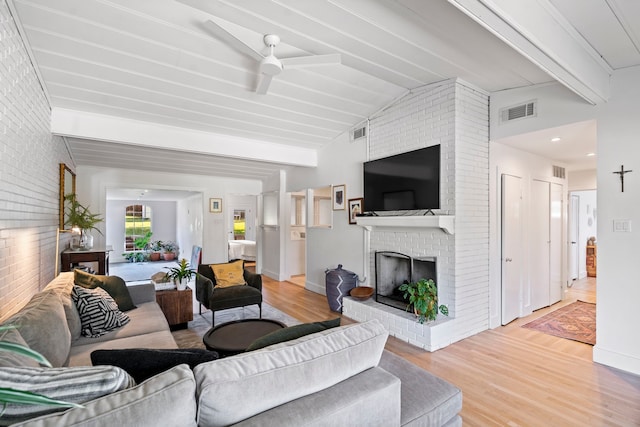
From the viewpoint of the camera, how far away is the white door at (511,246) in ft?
12.9

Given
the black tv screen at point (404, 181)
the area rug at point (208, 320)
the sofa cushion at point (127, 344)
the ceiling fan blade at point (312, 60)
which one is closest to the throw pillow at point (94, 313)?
the sofa cushion at point (127, 344)

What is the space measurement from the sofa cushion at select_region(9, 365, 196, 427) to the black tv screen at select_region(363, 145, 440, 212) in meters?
3.15

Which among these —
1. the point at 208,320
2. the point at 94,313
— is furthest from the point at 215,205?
the point at 94,313

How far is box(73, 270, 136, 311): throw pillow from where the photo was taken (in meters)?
2.88

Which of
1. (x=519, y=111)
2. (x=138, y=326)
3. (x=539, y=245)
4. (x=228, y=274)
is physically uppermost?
(x=519, y=111)

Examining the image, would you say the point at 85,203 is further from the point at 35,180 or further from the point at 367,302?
the point at 367,302

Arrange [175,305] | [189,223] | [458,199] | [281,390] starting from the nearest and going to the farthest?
1. [281,390]
2. [458,199]
3. [175,305]
4. [189,223]

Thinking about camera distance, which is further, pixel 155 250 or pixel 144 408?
pixel 155 250

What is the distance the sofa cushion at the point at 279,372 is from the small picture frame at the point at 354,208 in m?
3.36

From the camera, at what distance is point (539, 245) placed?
14.7 feet

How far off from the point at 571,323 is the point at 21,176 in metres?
5.84

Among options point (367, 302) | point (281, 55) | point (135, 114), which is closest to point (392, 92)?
point (281, 55)

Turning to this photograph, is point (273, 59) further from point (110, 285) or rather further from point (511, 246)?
point (511, 246)

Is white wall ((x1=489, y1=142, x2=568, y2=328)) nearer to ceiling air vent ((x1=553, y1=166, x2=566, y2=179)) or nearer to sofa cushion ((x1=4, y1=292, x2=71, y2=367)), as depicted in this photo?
ceiling air vent ((x1=553, y1=166, x2=566, y2=179))
